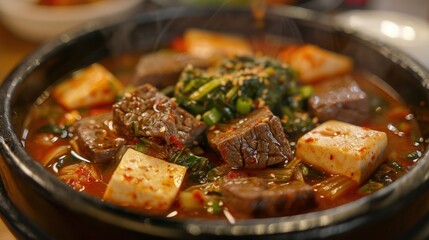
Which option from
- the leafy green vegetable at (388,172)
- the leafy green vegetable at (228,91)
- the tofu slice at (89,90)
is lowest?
the leafy green vegetable at (388,172)

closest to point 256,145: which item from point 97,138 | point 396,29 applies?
point 97,138

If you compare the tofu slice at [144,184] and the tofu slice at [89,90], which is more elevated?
the tofu slice at [89,90]

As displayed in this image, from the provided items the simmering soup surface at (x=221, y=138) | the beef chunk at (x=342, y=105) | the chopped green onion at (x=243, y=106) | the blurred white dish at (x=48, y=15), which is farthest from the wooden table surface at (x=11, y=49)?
the beef chunk at (x=342, y=105)

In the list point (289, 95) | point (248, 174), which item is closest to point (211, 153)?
point (248, 174)

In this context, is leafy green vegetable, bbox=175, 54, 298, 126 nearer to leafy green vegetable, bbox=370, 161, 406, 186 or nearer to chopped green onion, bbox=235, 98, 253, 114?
chopped green onion, bbox=235, 98, 253, 114

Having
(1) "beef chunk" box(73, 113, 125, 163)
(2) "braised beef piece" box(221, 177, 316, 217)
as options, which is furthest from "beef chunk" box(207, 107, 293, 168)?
(1) "beef chunk" box(73, 113, 125, 163)

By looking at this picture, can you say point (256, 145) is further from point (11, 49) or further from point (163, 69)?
point (11, 49)

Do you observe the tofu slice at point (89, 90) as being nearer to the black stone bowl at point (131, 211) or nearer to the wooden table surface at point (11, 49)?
the black stone bowl at point (131, 211)

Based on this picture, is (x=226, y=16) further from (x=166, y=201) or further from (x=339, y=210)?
(x=339, y=210)
